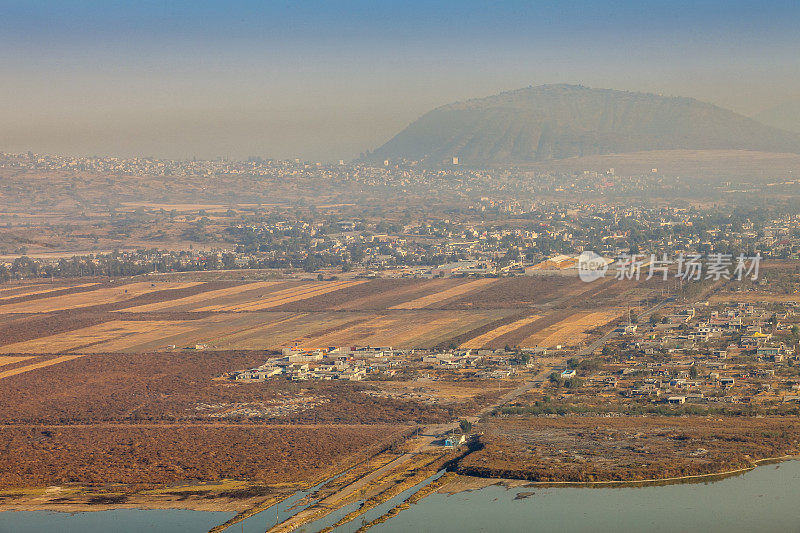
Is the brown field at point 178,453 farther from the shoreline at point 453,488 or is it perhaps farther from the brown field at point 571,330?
the brown field at point 571,330

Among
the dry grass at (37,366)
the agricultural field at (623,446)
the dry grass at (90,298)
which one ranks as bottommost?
the agricultural field at (623,446)

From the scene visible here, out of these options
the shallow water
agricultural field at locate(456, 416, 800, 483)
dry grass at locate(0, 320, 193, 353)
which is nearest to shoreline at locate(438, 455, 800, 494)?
agricultural field at locate(456, 416, 800, 483)

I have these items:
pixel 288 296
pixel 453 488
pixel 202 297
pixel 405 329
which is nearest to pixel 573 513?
pixel 453 488

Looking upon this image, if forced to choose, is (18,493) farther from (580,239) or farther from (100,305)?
(580,239)

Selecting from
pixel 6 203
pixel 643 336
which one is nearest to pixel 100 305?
pixel 643 336

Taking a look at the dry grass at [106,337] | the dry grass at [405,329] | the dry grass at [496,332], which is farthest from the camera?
the dry grass at [106,337]

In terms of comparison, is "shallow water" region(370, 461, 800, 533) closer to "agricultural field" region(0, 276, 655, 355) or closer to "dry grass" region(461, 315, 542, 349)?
"agricultural field" region(0, 276, 655, 355)

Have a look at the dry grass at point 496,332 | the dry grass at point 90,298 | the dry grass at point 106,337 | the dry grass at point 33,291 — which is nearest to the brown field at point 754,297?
the dry grass at point 496,332

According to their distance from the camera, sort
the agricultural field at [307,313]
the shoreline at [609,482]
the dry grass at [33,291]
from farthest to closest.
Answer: the dry grass at [33,291]
the agricultural field at [307,313]
the shoreline at [609,482]
